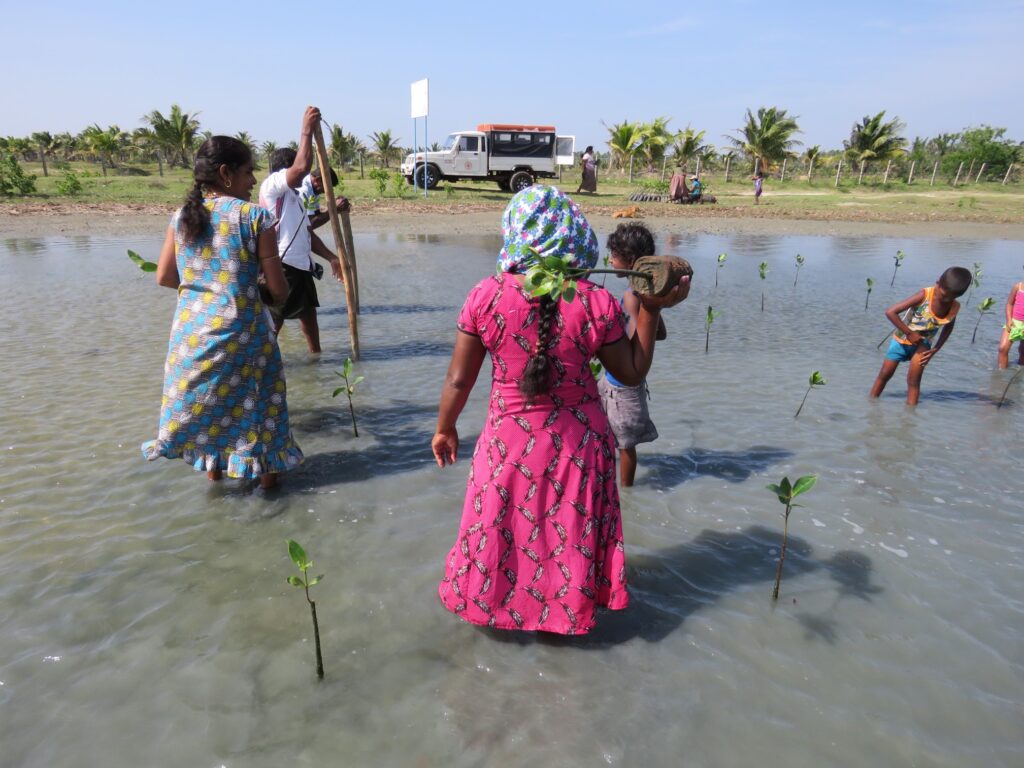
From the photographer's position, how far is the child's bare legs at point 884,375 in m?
5.30

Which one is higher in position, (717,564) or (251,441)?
(251,441)

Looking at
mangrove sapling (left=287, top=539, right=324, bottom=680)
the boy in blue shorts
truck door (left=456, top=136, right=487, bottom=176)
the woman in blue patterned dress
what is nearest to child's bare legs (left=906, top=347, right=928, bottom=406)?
the boy in blue shorts

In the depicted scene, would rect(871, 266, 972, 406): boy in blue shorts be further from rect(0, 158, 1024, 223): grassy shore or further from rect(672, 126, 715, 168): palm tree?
rect(672, 126, 715, 168): palm tree

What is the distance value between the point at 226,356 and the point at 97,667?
1.41 metres

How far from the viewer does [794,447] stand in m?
4.47

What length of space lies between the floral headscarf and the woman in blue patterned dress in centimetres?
155

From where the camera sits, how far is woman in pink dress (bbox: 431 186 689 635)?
204cm

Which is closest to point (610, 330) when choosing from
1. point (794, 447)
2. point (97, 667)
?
point (97, 667)

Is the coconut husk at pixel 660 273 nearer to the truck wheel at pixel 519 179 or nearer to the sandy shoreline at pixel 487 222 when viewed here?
the sandy shoreline at pixel 487 222

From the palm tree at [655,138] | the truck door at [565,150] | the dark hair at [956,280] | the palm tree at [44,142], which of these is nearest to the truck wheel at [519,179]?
the truck door at [565,150]

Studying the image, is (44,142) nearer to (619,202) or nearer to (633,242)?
(619,202)

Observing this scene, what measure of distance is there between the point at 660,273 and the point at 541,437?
67 centimetres

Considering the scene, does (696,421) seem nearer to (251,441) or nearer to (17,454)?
(251,441)

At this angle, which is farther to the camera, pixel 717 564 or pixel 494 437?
pixel 717 564
